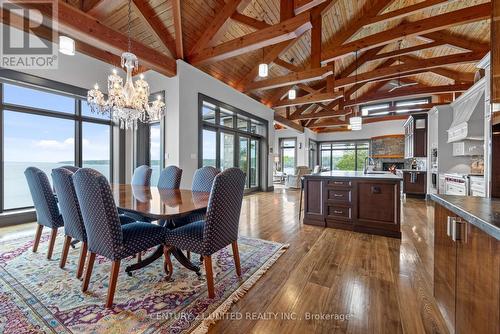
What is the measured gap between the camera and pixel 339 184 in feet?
11.3

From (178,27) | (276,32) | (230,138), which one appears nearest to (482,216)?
(276,32)

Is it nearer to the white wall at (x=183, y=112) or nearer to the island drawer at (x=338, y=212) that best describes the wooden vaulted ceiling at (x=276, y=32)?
the white wall at (x=183, y=112)

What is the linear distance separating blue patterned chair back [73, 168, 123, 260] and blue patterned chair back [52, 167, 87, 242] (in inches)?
11.9

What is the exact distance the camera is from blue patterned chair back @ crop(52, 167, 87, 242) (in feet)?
6.02

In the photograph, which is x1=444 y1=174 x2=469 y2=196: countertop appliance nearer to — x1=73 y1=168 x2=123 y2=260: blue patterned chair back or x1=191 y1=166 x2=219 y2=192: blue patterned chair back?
x1=191 y1=166 x2=219 y2=192: blue patterned chair back

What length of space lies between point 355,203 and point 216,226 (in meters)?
2.46

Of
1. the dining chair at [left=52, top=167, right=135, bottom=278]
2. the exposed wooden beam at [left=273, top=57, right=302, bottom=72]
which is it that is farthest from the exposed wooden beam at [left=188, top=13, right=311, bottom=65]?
the dining chair at [left=52, top=167, right=135, bottom=278]

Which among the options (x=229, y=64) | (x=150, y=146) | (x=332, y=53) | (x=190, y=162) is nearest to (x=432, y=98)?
(x=332, y=53)

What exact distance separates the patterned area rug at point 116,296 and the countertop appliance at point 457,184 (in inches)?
172

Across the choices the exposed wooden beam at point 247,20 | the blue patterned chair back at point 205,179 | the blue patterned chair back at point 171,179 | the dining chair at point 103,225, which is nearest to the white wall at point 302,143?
the exposed wooden beam at point 247,20

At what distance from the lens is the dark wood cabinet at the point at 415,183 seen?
630cm

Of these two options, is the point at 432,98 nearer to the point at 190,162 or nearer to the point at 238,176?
the point at 190,162

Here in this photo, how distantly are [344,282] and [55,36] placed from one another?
18.1 feet

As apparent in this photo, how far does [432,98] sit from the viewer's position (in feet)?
30.2
